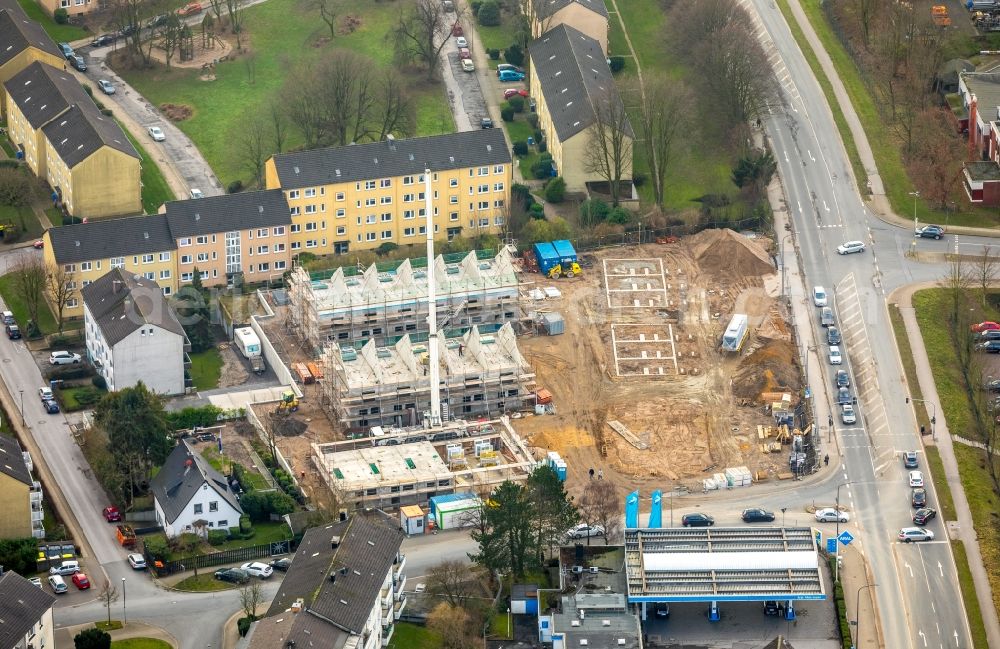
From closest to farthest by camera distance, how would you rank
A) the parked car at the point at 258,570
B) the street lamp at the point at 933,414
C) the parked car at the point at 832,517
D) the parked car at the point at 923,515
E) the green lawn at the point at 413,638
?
the green lawn at the point at 413,638 → the parked car at the point at 258,570 → the parked car at the point at 923,515 → the parked car at the point at 832,517 → the street lamp at the point at 933,414

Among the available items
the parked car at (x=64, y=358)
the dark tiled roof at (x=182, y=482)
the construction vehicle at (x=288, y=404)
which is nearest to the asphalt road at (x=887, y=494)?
the construction vehicle at (x=288, y=404)

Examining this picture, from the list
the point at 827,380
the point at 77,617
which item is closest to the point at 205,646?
the point at 77,617

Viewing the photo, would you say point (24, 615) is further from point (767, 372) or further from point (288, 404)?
point (767, 372)

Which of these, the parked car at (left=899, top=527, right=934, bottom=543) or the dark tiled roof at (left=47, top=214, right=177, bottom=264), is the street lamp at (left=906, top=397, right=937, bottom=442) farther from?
the dark tiled roof at (left=47, top=214, right=177, bottom=264)

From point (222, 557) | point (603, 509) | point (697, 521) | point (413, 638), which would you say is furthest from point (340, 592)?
point (697, 521)

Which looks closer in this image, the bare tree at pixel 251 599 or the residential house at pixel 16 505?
the bare tree at pixel 251 599

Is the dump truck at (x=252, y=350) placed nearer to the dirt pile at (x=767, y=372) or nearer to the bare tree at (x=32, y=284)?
the bare tree at (x=32, y=284)

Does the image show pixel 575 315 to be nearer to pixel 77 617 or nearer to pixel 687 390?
pixel 687 390
